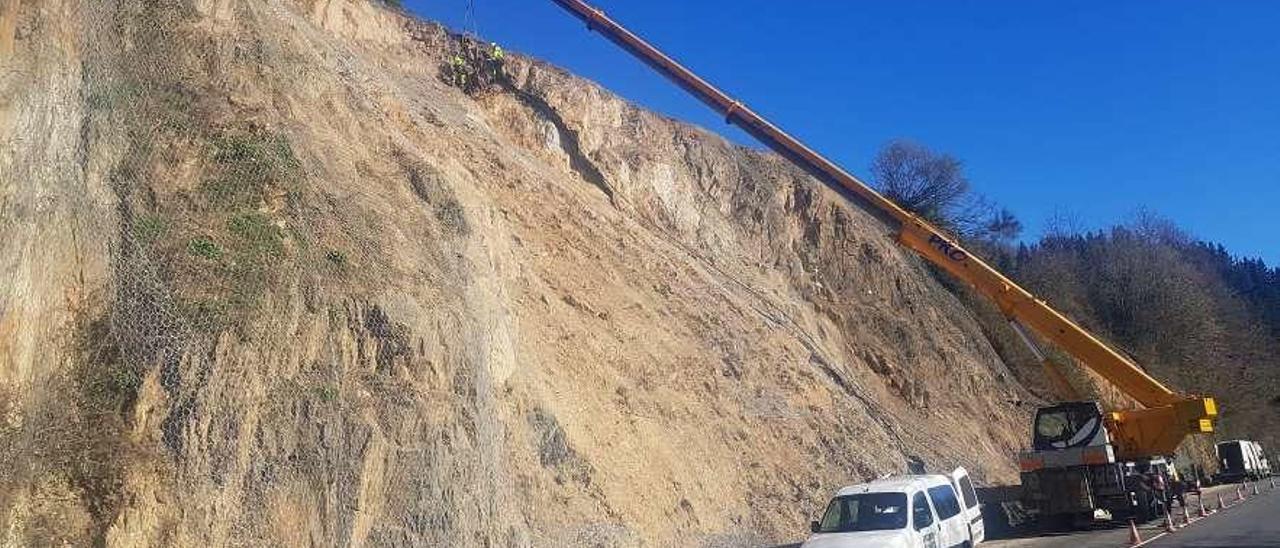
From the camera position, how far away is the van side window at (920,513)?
508 inches

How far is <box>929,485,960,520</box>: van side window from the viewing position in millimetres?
13664

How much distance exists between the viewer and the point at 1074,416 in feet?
70.6

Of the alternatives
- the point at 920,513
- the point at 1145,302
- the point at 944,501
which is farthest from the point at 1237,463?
the point at 920,513

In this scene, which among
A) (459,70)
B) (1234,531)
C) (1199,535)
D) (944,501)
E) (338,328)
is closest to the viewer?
(338,328)

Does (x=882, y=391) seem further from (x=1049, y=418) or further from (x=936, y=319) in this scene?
(x=1049, y=418)

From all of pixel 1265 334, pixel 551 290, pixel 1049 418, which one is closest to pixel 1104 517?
pixel 1049 418

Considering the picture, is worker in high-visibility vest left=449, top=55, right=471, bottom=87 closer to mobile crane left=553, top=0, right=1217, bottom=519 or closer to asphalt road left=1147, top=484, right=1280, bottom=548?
mobile crane left=553, top=0, right=1217, bottom=519

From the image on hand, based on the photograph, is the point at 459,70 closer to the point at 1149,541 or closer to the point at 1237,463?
the point at 1149,541

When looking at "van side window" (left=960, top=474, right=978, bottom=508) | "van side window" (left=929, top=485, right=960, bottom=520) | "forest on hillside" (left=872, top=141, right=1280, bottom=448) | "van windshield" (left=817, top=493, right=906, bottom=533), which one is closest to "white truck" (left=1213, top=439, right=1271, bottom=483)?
"forest on hillside" (left=872, top=141, right=1280, bottom=448)

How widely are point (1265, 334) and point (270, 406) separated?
7002 cm

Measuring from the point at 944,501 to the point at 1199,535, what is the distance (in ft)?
21.4

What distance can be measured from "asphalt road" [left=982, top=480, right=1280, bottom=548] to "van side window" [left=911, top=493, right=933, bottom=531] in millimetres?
5339

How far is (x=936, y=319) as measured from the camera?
35438mm

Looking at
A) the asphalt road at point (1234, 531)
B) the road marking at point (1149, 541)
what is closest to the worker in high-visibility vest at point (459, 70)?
the road marking at point (1149, 541)
